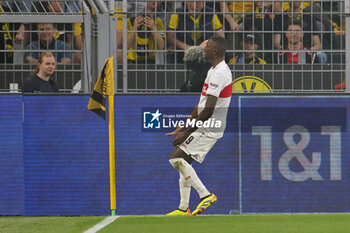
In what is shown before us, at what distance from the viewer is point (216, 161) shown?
34.9ft

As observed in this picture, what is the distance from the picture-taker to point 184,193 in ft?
34.7

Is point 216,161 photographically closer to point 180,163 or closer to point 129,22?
point 180,163

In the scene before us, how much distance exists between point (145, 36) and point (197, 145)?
2.00 meters

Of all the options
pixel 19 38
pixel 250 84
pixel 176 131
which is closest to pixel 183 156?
pixel 176 131

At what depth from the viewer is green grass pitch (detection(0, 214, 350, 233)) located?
343 inches

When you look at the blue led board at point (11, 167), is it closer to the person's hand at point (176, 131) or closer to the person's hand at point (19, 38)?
the person's hand at point (176, 131)

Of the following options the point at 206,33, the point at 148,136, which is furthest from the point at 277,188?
the point at 206,33

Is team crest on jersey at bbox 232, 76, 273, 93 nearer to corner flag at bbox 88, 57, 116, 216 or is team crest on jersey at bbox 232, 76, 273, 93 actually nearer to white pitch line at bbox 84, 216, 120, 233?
corner flag at bbox 88, 57, 116, 216

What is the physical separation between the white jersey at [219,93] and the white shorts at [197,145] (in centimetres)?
8

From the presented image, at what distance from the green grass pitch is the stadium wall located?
1.51 ft

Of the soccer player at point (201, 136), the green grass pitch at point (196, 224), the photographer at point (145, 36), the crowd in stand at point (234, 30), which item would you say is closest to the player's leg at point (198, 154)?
the soccer player at point (201, 136)

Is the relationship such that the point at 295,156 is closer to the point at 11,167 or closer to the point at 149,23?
the point at 149,23

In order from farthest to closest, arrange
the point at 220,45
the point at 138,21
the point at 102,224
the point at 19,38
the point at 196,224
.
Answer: the point at 19,38 → the point at 138,21 → the point at 220,45 → the point at 102,224 → the point at 196,224

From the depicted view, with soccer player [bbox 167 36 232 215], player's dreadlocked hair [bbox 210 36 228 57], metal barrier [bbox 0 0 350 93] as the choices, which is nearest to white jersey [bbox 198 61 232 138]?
soccer player [bbox 167 36 232 215]
